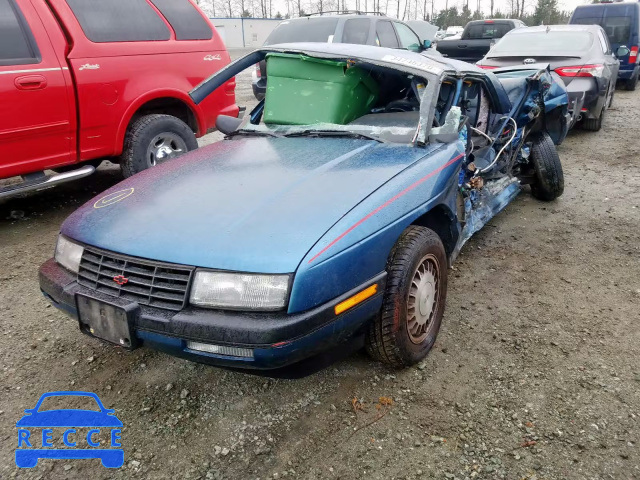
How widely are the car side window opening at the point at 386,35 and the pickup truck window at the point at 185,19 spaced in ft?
13.2

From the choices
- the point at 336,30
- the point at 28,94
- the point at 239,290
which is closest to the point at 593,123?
the point at 336,30

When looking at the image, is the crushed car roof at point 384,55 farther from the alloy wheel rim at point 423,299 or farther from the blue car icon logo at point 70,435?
the blue car icon logo at point 70,435

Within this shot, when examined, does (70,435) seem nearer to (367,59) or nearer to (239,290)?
(239,290)

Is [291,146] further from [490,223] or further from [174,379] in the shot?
[490,223]

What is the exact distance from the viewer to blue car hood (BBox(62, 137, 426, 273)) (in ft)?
6.81

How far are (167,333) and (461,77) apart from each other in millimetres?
2398

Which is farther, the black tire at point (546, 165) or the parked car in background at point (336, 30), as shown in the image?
the parked car in background at point (336, 30)

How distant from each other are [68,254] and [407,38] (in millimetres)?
8787

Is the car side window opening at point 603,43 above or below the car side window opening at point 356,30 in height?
below

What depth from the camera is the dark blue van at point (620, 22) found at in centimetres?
1139

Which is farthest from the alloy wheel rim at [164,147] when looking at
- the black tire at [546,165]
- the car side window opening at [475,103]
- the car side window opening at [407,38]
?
the car side window opening at [407,38]

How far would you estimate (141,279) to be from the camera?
2.14 metres

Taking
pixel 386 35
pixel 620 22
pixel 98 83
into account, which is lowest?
pixel 98 83

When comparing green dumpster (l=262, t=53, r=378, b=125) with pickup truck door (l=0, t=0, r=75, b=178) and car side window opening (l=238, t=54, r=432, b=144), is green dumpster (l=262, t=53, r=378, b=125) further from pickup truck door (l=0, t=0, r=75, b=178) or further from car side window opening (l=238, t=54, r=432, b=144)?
pickup truck door (l=0, t=0, r=75, b=178)
